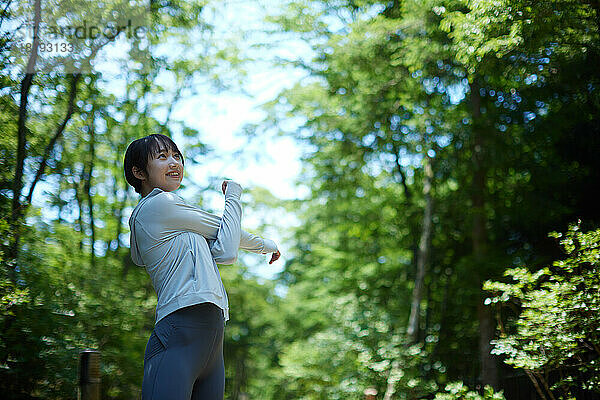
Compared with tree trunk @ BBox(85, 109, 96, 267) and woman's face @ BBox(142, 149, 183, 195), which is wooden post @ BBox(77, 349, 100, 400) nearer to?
woman's face @ BBox(142, 149, 183, 195)

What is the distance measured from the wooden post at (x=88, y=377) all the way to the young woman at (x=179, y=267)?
1.73 ft

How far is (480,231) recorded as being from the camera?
855 cm

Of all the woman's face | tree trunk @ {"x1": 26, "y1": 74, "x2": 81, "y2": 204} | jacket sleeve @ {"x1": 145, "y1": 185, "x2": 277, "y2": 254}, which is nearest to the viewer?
jacket sleeve @ {"x1": 145, "y1": 185, "x2": 277, "y2": 254}

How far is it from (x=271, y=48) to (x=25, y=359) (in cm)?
670

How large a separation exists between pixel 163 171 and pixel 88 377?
0.83m

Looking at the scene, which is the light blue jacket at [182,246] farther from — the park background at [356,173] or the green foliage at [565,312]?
the green foliage at [565,312]

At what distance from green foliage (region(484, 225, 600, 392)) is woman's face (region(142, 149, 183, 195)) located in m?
3.75

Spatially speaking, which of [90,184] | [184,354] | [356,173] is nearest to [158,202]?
[184,354]

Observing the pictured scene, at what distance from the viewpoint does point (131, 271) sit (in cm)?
990

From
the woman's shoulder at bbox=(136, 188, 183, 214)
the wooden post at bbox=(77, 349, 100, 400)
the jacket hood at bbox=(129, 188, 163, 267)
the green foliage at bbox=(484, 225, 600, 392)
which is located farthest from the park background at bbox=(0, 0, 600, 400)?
the woman's shoulder at bbox=(136, 188, 183, 214)

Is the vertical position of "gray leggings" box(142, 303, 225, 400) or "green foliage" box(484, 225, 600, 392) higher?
"green foliage" box(484, 225, 600, 392)

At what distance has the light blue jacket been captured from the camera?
1.50m

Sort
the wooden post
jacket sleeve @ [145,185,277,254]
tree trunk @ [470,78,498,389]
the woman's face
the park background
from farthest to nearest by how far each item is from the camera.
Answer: tree trunk @ [470,78,498,389], the park background, the wooden post, the woman's face, jacket sleeve @ [145,185,277,254]

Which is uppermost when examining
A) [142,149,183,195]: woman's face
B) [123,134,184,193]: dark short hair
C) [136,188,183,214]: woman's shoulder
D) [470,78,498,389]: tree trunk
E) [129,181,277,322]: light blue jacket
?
[470,78,498,389]: tree trunk
